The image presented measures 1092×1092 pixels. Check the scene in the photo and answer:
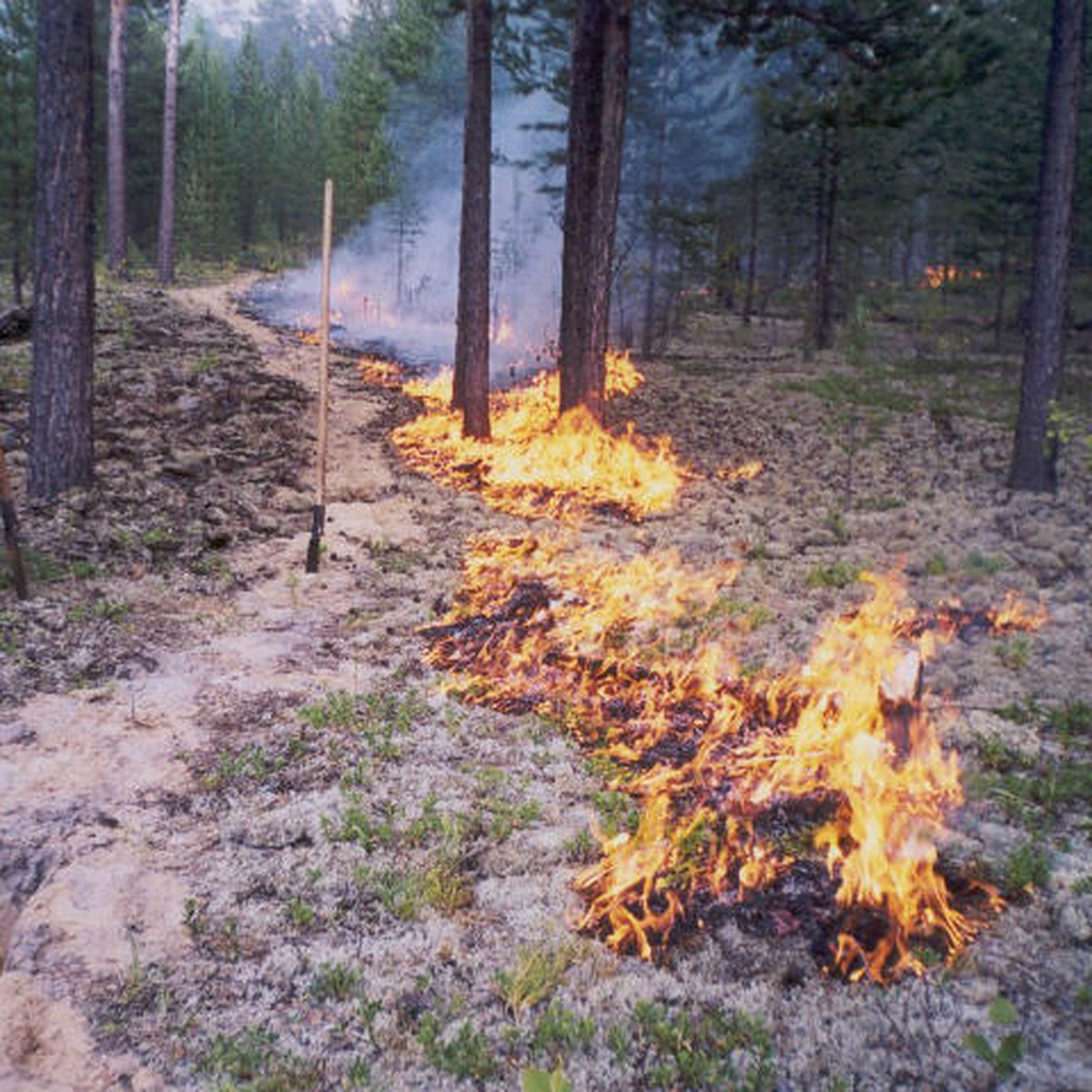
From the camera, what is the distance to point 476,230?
41.9 ft

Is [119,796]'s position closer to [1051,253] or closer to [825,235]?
[1051,253]

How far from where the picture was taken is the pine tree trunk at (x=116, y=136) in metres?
26.0

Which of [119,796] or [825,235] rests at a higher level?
[825,235]

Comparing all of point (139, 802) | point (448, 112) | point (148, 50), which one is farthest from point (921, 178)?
point (139, 802)

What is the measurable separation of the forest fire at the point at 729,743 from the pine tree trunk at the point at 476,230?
17.8ft

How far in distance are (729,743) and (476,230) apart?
393 inches

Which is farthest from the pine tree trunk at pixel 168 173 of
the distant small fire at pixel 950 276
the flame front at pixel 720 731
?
the flame front at pixel 720 731

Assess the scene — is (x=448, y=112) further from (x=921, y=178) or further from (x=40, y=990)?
(x=40, y=990)

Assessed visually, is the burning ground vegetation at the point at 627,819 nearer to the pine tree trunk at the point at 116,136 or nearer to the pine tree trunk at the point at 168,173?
the pine tree trunk at the point at 116,136

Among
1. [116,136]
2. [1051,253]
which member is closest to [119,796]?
[1051,253]

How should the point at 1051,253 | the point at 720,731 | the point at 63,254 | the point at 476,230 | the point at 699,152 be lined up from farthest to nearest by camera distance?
the point at 699,152, the point at 476,230, the point at 1051,253, the point at 63,254, the point at 720,731

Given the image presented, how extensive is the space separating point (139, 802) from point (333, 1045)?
6.25ft

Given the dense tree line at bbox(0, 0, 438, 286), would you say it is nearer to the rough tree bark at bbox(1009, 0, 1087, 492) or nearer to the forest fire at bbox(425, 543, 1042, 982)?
the rough tree bark at bbox(1009, 0, 1087, 492)

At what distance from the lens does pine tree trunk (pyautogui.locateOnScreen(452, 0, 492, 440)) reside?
483 inches
